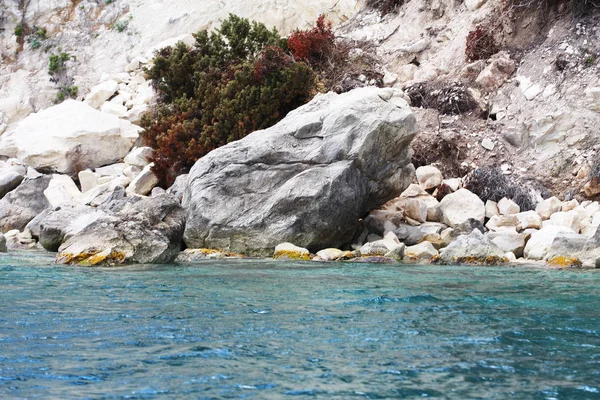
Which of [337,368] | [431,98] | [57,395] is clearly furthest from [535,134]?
[57,395]

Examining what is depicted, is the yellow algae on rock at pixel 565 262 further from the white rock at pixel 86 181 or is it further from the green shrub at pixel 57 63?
the green shrub at pixel 57 63

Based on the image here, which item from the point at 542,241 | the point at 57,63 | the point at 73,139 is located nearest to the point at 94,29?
the point at 57,63

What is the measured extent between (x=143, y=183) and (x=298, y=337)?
13227mm

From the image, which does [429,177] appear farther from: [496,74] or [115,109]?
[115,109]

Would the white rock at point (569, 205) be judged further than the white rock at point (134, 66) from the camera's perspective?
No

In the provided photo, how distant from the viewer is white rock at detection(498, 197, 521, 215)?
14.6 m

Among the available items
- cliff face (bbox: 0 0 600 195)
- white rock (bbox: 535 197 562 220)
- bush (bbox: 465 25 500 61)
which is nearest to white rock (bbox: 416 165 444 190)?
cliff face (bbox: 0 0 600 195)

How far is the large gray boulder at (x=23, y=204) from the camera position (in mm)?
17031

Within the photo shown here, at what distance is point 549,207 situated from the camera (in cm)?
1417

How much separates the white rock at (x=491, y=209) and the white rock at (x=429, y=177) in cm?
160

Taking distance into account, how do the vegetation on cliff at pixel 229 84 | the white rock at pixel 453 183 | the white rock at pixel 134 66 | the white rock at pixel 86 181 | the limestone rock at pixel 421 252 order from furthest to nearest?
the white rock at pixel 134 66 → the white rock at pixel 86 181 → the vegetation on cliff at pixel 229 84 → the white rock at pixel 453 183 → the limestone rock at pixel 421 252

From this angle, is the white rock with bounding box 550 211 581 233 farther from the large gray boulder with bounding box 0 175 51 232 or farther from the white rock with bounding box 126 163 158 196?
the large gray boulder with bounding box 0 175 51 232

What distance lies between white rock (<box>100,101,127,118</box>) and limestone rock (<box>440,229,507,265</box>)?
551 inches

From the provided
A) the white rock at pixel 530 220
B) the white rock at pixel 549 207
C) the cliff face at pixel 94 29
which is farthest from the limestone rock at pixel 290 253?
the cliff face at pixel 94 29
